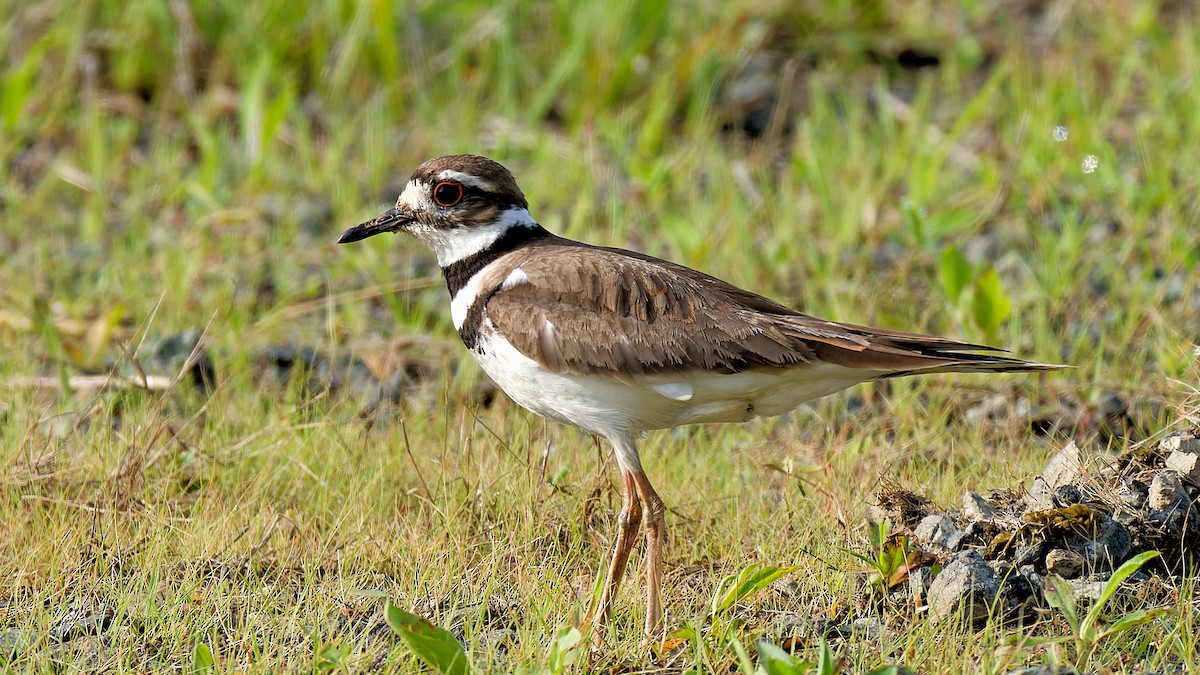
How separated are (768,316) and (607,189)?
316 cm

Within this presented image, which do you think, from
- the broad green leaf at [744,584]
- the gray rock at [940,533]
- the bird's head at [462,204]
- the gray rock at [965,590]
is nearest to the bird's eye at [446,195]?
the bird's head at [462,204]

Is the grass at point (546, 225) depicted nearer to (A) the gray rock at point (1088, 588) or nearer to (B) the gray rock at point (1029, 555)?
(A) the gray rock at point (1088, 588)

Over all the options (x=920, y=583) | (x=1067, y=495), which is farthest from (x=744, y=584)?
(x=1067, y=495)

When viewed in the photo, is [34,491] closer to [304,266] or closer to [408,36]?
[304,266]

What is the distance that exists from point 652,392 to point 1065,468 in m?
1.17

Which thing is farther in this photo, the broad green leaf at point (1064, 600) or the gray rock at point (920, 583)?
the gray rock at point (920, 583)

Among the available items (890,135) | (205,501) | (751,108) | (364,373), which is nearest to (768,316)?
(205,501)

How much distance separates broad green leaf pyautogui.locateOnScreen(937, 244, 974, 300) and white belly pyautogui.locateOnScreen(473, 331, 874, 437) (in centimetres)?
174

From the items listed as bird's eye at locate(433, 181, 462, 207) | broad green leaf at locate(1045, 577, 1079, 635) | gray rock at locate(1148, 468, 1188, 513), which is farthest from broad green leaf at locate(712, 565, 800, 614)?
bird's eye at locate(433, 181, 462, 207)

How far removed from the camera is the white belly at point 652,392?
4.03m

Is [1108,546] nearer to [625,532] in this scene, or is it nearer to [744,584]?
[744,584]

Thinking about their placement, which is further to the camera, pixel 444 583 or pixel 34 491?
pixel 34 491

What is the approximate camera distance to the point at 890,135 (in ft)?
24.8

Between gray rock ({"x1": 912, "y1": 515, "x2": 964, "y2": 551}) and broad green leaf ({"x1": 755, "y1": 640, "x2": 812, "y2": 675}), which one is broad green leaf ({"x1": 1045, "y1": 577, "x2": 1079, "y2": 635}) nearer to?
gray rock ({"x1": 912, "y1": 515, "x2": 964, "y2": 551})
